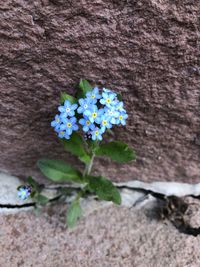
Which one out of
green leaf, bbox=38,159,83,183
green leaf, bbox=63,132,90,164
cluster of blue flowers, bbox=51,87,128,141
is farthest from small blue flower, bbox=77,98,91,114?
green leaf, bbox=38,159,83,183

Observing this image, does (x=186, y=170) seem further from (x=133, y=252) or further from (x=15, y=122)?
(x=15, y=122)

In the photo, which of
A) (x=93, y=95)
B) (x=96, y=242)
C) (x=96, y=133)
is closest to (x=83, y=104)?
(x=93, y=95)

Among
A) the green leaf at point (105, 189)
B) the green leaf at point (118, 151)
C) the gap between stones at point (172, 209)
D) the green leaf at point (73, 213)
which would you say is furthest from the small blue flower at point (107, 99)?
the gap between stones at point (172, 209)

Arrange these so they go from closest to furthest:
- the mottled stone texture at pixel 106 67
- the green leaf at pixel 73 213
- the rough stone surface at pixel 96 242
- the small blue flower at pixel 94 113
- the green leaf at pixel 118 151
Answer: the mottled stone texture at pixel 106 67 < the small blue flower at pixel 94 113 < the green leaf at pixel 118 151 < the rough stone surface at pixel 96 242 < the green leaf at pixel 73 213

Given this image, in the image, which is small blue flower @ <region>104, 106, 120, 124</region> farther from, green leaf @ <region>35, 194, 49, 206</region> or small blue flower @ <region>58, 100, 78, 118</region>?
green leaf @ <region>35, 194, 49, 206</region>

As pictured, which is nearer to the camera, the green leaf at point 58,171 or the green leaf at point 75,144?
the green leaf at point 75,144

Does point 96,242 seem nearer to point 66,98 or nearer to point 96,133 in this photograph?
point 96,133

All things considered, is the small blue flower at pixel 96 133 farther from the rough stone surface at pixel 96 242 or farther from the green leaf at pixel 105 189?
the rough stone surface at pixel 96 242

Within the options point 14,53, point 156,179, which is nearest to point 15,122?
point 14,53
